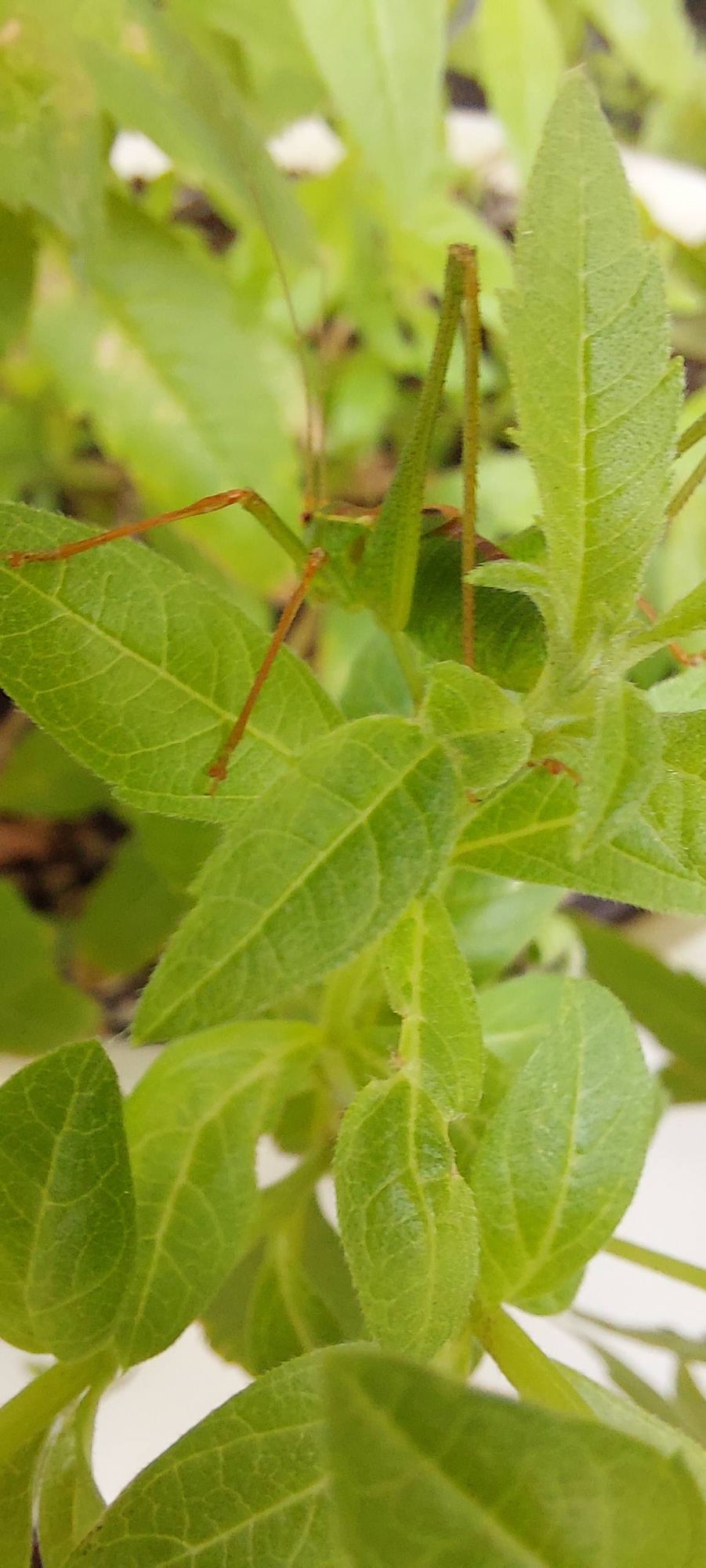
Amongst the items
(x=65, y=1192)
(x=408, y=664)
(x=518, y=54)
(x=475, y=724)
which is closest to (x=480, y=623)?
(x=408, y=664)

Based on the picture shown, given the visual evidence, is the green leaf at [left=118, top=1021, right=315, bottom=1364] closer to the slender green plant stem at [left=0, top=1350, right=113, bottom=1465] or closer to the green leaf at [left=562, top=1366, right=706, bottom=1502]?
the slender green plant stem at [left=0, top=1350, right=113, bottom=1465]

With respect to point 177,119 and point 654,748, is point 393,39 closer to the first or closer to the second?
point 177,119

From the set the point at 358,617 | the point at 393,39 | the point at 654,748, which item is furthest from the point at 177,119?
the point at 654,748

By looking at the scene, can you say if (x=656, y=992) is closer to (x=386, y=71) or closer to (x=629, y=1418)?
(x=629, y=1418)

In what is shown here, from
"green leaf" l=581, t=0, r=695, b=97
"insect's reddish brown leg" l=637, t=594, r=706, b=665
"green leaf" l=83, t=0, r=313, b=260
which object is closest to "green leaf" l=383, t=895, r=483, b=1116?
"insect's reddish brown leg" l=637, t=594, r=706, b=665

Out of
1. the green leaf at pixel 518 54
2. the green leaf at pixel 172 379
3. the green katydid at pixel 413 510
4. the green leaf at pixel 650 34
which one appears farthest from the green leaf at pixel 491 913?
the green leaf at pixel 650 34

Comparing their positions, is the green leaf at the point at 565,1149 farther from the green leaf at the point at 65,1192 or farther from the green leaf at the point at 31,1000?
the green leaf at the point at 31,1000

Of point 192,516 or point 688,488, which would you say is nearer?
point 688,488
